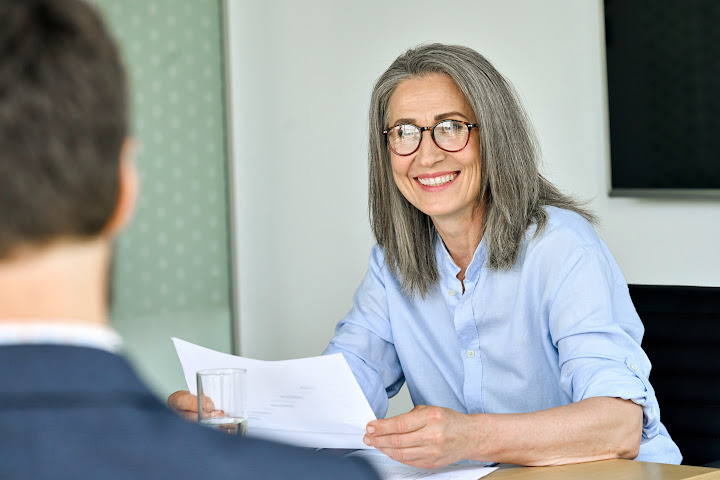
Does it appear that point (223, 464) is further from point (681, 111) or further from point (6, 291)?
point (681, 111)

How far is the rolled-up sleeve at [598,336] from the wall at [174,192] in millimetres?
2037

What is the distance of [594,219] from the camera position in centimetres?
187

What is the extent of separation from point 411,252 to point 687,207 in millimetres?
1085

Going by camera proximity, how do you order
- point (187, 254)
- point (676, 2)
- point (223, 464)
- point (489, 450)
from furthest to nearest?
point (187, 254)
point (676, 2)
point (489, 450)
point (223, 464)

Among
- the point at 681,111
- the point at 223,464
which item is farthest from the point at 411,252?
the point at 223,464

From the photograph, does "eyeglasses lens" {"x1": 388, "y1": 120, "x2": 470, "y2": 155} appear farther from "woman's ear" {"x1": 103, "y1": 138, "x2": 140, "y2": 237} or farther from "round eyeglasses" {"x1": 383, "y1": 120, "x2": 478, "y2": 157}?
"woman's ear" {"x1": 103, "y1": 138, "x2": 140, "y2": 237}

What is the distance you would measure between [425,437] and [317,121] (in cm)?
248

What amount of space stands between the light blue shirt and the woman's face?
0.11 meters

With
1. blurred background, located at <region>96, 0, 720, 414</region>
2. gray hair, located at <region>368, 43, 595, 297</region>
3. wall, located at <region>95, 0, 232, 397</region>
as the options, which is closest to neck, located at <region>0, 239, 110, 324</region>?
gray hair, located at <region>368, 43, 595, 297</region>

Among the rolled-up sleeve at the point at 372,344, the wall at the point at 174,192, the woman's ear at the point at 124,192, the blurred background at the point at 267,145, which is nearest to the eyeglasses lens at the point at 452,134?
the rolled-up sleeve at the point at 372,344

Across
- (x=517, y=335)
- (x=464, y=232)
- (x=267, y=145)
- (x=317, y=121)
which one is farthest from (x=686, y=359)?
(x=267, y=145)

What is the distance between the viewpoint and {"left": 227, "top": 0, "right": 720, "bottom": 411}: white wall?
3.05 meters

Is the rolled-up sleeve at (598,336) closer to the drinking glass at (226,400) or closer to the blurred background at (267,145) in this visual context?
the drinking glass at (226,400)

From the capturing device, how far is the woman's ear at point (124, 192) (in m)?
0.54
